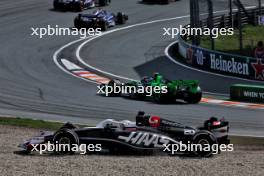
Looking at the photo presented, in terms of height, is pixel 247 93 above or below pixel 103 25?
below

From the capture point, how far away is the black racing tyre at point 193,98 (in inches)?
1112

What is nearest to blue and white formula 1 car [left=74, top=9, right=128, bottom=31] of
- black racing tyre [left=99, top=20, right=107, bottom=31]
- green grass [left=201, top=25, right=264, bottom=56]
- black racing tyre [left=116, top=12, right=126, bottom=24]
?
black racing tyre [left=99, top=20, right=107, bottom=31]

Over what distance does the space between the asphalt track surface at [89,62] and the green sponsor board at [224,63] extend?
775 millimetres

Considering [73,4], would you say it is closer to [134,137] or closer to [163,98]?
[163,98]

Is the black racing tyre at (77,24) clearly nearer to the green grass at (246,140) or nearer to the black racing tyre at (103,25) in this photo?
the black racing tyre at (103,25)

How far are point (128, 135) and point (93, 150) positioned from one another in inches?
40.3

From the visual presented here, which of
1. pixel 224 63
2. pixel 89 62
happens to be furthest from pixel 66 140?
pixel 89 62

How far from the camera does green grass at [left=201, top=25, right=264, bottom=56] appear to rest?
3630cm

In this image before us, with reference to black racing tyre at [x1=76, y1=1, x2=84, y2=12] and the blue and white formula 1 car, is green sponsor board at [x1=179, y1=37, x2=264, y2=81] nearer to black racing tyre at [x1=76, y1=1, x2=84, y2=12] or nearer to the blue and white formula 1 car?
the blue and white formula 1 car

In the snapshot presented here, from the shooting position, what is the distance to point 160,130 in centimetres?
1992

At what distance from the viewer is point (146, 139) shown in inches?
771

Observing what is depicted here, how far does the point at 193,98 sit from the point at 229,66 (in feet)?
19.8

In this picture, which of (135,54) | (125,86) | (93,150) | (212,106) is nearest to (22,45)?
(135,54)

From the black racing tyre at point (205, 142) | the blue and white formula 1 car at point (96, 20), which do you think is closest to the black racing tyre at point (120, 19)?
the blue and white formula 1 car at point (96, 20)
